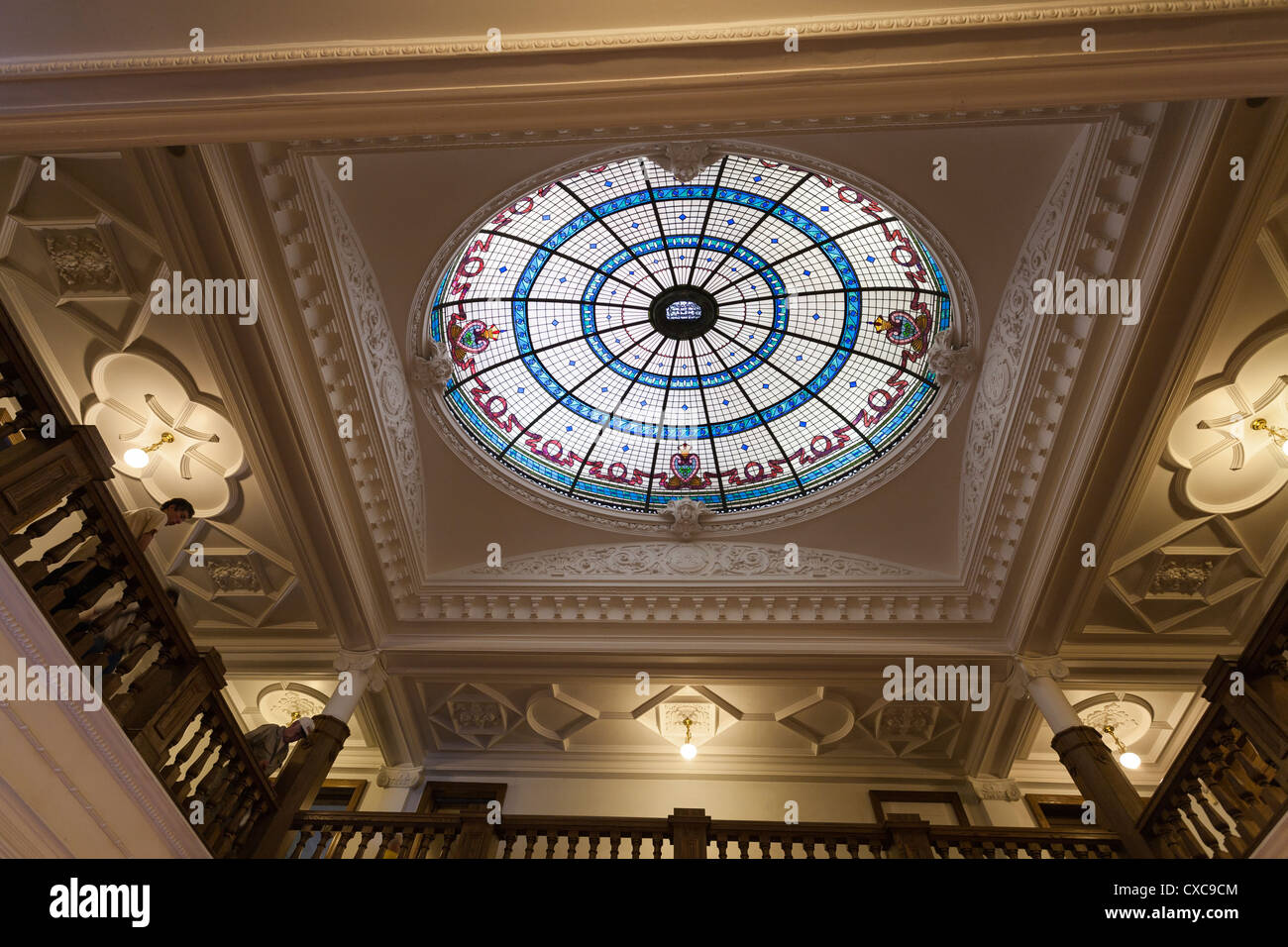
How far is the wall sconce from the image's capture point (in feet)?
34.7

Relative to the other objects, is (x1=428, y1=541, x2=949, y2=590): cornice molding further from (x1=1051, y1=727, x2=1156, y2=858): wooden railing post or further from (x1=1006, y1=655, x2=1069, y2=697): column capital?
(x1=1051, y1=727, x2=1156, y2=858): wooden railing post

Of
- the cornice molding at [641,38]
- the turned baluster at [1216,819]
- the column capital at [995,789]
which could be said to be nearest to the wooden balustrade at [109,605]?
the cornice molding at [641,38]

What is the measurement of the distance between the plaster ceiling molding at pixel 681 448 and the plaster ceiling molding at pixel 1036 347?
→ 0.56 m

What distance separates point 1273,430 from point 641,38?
7493mm

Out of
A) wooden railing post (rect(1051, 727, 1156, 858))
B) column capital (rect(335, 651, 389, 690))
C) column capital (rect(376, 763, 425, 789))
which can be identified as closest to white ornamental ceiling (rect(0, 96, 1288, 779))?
column capital (rect(335, 651, 389, 690))

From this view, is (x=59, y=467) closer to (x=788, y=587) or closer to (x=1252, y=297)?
(x=788, y=587)

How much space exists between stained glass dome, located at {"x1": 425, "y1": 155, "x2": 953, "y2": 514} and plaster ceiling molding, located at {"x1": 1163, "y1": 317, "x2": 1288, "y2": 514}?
2.99m

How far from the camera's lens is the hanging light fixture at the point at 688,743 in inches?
416

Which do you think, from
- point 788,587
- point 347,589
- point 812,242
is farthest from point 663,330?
point 347,589

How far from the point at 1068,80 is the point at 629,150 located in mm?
5103

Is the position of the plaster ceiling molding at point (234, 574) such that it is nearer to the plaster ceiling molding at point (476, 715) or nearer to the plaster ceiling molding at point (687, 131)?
the plaster ceiling molding at point (476, 715)

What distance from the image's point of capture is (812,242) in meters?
10.2

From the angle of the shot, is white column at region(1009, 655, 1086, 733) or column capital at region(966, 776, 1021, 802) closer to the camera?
white column at region(1009, 655, 1086, 733)

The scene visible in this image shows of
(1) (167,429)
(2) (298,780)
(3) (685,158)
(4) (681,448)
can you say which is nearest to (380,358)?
(1) (167,429)
